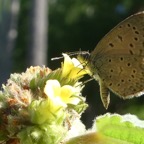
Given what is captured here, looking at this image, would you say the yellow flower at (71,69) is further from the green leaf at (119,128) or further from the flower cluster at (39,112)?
the green leaf at (119,128)

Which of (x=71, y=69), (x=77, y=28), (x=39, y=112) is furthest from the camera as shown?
(x=77, y=28)

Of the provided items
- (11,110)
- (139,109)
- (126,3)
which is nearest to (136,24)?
(11,110)

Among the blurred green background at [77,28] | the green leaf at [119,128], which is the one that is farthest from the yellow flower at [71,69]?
the blurred green background at [77,28]

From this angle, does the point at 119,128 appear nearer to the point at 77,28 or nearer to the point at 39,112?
the point at 39,112

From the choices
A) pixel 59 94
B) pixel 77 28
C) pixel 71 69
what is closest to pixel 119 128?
pixel 59 94

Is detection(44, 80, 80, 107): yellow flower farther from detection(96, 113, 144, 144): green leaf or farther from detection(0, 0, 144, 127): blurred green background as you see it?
detection(0, 0, 144, 127): blurred green background
